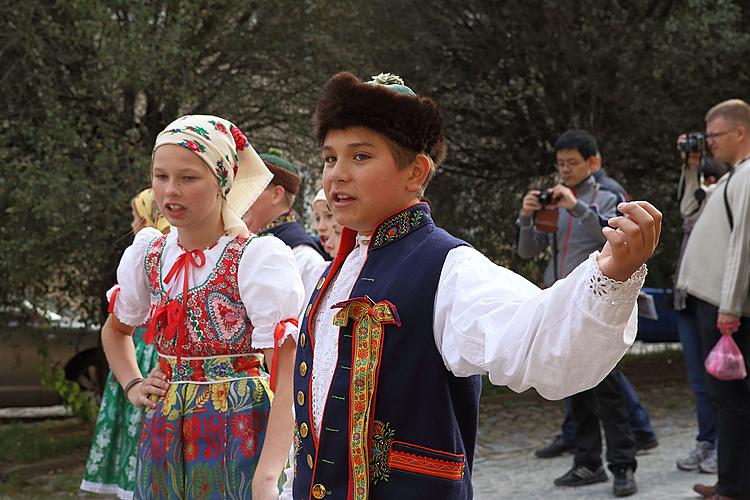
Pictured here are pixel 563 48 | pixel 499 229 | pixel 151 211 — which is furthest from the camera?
pixel 499 229

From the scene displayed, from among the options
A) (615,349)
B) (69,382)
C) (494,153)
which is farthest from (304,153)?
(615,349)

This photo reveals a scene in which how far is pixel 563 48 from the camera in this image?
368 inches

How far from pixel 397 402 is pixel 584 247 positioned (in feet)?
14.4

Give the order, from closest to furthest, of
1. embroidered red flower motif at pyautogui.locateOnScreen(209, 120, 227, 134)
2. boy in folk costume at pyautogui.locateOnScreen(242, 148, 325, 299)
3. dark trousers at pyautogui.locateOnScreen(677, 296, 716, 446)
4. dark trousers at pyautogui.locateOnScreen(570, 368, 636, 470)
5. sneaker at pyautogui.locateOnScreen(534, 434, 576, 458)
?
embroidered red flower motif at pyautogui.locateOnScreen(209, 120, 227, 134) < boy in folk costume at pyautogui.locateOnScreen(242, 148, 325, 299) < dark trousers at pyautogui.locateOnScreen(570, 368, 636, 470) < dark trousers at pyautogui.locateOnScreen(677, 296, 716, 446) < sneaker at pyautogui.locateOnScreen(534, 434, 576, 458)

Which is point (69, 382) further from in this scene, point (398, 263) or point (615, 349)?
point (615, 349)

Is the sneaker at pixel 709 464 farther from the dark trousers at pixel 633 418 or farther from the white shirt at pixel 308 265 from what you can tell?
the white shirt at pixel 308 265

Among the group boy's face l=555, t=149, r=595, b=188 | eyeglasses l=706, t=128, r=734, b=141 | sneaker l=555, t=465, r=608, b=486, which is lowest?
sneaker l=555, t=465, r=608, b=486

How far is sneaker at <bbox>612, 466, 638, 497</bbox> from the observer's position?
6.11 meters

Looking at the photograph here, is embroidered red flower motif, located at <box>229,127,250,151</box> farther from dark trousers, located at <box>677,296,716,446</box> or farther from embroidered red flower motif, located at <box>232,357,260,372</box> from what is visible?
dark trousers, located at <box>677,296,716,446</box>

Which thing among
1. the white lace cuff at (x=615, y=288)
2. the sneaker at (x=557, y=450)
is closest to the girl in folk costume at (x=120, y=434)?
the sneaker at (x=557, y=450)

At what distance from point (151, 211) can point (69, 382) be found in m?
4.17

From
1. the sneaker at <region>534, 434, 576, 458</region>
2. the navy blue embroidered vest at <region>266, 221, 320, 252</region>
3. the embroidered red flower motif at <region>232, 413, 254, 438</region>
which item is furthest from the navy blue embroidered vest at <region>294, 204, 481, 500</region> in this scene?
the sneaker at <region>534, 434, 576, 458</region>

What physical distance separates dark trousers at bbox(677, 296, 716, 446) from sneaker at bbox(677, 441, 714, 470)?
38 millimetres

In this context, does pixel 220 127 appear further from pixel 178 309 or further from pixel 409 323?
pixel 409 323
